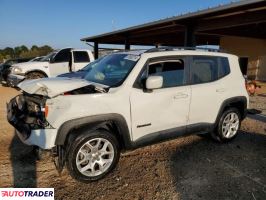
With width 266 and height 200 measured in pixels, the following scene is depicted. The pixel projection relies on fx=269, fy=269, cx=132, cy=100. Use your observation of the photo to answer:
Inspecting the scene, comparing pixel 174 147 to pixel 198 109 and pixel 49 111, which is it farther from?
pixel 49 111

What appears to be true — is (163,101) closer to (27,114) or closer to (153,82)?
(153,82)

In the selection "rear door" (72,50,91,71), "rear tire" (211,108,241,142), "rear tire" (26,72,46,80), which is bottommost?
"rear tire" (211,108,241,142)

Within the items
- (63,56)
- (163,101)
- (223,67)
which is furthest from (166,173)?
(63,56)

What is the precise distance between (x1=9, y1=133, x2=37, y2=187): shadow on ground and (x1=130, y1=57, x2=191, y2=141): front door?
1.61m

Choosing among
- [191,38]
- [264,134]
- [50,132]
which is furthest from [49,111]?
[191,38]

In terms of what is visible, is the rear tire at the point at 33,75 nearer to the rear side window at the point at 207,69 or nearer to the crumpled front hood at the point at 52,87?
the crumpled front hood at the point at 52,87

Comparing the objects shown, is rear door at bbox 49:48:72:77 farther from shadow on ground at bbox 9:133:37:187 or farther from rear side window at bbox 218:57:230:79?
rear side window at bbox 218:57:230:79

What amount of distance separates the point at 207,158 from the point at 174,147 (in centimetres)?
70

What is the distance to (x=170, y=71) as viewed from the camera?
442 centimetres

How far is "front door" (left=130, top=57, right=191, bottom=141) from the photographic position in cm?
400

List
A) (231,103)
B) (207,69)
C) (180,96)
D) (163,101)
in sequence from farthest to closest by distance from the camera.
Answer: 1. (231,103)
2. (207,69)
3. (180,96)
4. (163,101)

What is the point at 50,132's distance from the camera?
3.43 m

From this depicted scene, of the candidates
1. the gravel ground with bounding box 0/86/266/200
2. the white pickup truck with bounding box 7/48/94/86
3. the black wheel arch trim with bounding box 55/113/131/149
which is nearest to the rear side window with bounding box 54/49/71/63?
the white pickup truck with bounding box 7/48/94/86

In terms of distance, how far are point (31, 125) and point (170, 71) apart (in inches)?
90.0
